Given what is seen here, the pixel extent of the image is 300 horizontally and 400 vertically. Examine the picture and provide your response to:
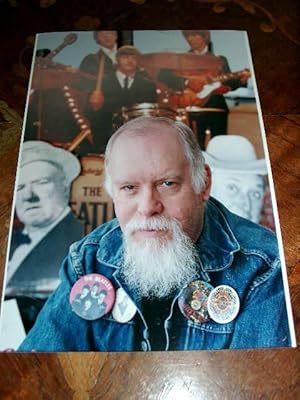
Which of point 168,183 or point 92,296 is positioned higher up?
point 168,183

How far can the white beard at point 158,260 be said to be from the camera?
730 millimetres

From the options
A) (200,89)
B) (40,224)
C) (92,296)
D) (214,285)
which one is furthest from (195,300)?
(200,89)

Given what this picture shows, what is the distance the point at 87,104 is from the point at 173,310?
398 mm

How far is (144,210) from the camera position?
756 millimetres

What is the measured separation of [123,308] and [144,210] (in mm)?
154

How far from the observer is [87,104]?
2.84 ft

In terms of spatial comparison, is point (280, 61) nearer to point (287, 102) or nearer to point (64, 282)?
point (287, 102)

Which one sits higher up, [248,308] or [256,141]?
[256,141]

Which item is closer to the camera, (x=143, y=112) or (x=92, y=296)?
(x=92, y=296)

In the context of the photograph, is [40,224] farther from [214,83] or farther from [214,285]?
A: [214,83]

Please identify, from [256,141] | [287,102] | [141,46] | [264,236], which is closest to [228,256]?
[264,236]

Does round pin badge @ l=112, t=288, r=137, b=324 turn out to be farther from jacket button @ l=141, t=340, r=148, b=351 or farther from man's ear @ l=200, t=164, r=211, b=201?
man's ear @ l=200, t=164, r=211, b=201

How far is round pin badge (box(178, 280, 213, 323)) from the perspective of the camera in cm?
71

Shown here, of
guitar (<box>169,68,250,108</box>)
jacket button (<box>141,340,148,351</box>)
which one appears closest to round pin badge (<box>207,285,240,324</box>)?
jacket button (<box>141,340,148,351</box>)
